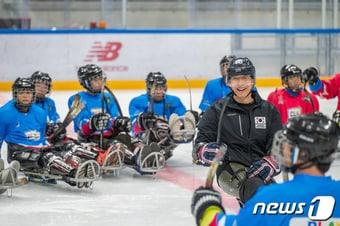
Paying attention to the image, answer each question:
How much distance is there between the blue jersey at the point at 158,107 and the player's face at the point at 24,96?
1338 millimetres

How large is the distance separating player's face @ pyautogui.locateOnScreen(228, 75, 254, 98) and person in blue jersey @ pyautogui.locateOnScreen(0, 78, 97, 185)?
2155 mm

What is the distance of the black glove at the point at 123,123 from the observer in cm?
692

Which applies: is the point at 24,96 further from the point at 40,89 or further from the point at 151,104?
the point at 151,104

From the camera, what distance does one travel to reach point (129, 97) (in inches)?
469

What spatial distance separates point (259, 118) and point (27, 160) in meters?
2.42

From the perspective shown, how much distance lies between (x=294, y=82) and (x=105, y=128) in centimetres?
163

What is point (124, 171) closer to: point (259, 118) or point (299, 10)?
point (259, 118)

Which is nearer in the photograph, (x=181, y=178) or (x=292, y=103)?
(x=181, y=178)

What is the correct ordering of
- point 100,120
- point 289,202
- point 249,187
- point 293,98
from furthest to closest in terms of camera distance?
point 293,98, point 100,120, point 249,187, point 289,202

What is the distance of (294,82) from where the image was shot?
23.4 feet

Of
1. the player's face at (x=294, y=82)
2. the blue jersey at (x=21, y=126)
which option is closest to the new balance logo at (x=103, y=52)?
the player's face at (x=294, y=82)

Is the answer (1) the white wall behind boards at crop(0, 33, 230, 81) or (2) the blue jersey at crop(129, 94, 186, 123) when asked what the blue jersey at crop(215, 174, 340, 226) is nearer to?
(2) the blue jersey at crop(129, 94, 186, 123)

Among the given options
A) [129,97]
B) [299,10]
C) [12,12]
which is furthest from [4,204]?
[299,10]
